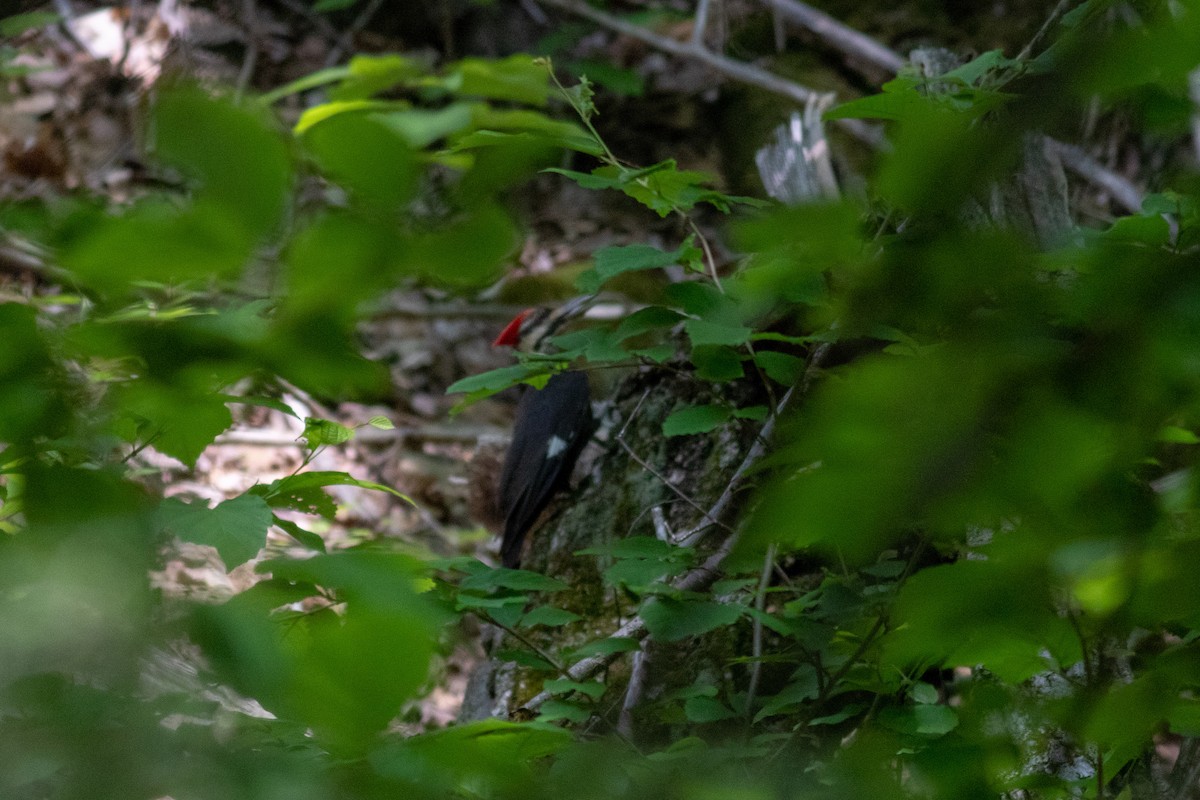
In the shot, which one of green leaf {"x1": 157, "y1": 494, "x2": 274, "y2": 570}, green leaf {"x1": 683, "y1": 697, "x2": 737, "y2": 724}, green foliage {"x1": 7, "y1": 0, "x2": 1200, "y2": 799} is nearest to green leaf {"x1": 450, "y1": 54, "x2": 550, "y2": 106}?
green foliage {"x1": 7, "y1": 0, "x2": 1200, "y2": 799}

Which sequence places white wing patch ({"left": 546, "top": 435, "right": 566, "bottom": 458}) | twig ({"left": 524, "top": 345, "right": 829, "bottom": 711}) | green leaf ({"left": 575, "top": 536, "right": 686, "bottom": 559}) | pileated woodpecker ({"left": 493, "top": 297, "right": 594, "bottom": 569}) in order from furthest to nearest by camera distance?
white wing patch ({"left": 546, "top": 435, "right": 566, "bottom": 458}), pileated woodpecker ({"left": 493, "top": 297, "right": 594, "bottom": 569}), twig ({"left": 524, "top": 345, "right": 829, "bottom": 711}), green leaf ({"left": 575, "top": 536, "right": 686, "bottom": 559})

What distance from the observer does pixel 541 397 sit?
136 inches

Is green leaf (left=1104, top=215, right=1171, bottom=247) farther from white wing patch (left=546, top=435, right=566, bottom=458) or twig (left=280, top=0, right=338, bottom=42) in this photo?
twig (left=280, top=0, right=338, bottom=42)

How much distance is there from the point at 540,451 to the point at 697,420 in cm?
180

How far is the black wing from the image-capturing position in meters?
3.03

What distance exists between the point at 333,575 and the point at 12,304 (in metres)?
0.21

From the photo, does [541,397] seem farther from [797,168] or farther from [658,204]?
[658,204]

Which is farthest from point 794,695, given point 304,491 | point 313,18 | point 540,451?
point 313,18

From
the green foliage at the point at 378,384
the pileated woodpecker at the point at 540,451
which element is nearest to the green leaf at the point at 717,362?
the green foliage at the point at 378,384

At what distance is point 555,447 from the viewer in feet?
10.5

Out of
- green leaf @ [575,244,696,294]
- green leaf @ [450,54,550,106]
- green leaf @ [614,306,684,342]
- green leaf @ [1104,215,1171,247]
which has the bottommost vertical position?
green leaf @ [614,306,684,342]

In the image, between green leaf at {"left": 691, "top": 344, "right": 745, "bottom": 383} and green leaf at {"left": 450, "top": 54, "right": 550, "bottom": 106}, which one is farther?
green leaf at {"left": 691, "top": 344, "right": 745, "bottom": 383}

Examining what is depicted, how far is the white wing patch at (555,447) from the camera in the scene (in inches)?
124

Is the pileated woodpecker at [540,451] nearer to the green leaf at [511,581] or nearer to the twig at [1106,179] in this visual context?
the green leaf at [511,581]
